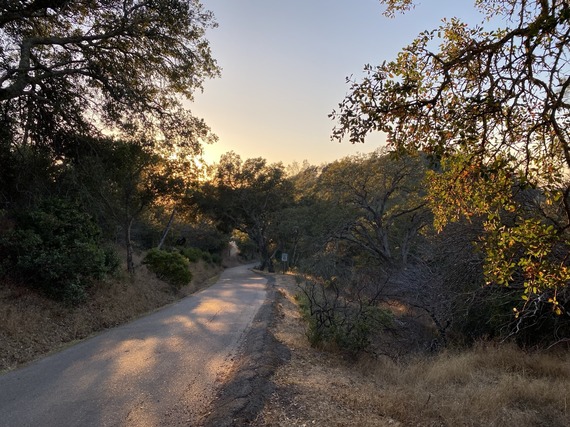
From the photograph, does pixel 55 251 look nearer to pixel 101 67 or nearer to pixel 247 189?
pixel 101 67

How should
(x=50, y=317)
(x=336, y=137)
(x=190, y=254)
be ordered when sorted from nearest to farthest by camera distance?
(x=336, y=137)
(x=50, y=317)
(x=190, y=254)

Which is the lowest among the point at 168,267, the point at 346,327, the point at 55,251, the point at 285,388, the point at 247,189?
the point at 285,388

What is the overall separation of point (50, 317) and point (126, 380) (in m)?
5.09

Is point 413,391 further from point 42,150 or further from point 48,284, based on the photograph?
point 42,150

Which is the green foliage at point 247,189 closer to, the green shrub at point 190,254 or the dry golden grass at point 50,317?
the green shrub at point 190,254

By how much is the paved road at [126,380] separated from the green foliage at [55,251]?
2.05 m

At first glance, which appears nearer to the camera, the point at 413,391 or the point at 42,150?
the point at 413,391

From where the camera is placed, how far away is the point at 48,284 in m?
11.3

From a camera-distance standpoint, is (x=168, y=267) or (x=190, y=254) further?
(x=190, y=254)

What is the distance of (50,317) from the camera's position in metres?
10.7

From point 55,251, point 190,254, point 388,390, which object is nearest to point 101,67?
point 55,251

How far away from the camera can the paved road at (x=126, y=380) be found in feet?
18.1

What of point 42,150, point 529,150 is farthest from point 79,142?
point 529,150

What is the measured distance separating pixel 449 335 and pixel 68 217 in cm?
1269
